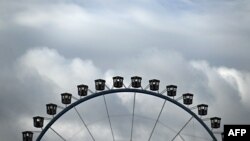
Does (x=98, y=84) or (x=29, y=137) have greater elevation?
(x=98, y=84)

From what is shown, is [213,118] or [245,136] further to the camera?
[213,118]

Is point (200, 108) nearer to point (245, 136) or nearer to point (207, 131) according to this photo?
point (207, 131)

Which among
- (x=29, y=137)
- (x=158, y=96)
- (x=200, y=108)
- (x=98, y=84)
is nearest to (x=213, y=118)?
(x=200, y=108)

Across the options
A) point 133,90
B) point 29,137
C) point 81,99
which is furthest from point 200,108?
point 29,137

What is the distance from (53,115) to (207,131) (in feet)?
Answer: 42.3

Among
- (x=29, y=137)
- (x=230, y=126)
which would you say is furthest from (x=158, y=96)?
(x=230, y=126)

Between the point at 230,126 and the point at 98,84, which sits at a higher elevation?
the point at 98,84

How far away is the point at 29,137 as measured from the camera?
5622 cm

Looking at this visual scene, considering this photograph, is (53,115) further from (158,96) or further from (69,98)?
(158,96)

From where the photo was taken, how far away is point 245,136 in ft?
128

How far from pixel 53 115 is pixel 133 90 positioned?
7.08 meters

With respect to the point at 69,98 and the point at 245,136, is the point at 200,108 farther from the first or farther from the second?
the point at 245,136

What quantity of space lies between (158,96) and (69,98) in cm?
767

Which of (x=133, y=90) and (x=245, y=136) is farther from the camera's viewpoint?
(x=133, y=90)
